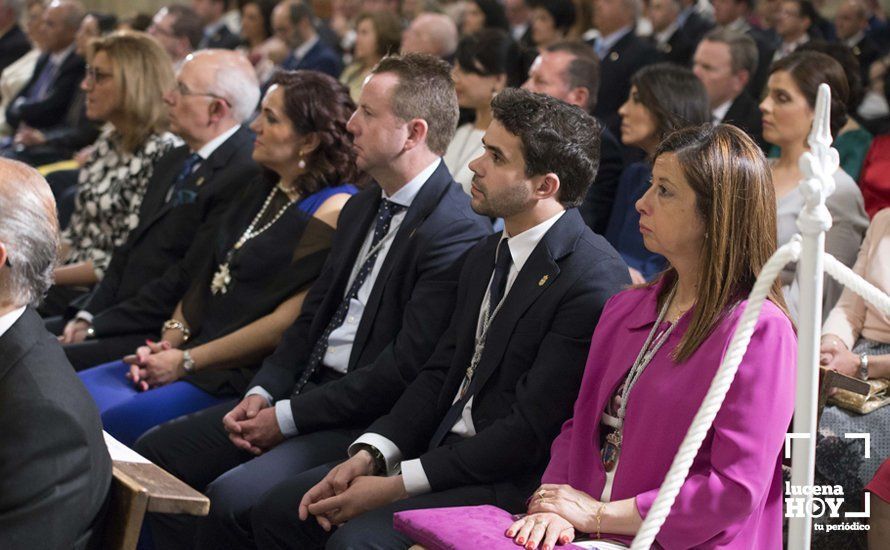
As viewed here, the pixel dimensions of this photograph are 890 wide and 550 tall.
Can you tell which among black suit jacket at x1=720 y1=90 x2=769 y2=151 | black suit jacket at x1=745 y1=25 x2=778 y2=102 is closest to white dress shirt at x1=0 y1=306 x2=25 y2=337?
black suit jacket at x1=720 y1=90 x2=769 y2=151

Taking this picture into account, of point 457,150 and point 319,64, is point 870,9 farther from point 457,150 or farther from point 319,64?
point 457,150

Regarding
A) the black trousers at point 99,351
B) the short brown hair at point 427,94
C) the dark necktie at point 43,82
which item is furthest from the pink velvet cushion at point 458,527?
the dark necktie at point 43,82

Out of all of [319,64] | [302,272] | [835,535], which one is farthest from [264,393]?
[319,64]

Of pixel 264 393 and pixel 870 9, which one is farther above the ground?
pixel 870 9

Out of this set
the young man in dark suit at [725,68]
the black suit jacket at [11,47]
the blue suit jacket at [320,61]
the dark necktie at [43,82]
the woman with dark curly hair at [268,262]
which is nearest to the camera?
the woman with dark curly hair at [268,262]

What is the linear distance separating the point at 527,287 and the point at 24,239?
116 cm

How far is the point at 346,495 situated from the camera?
8.57 feet

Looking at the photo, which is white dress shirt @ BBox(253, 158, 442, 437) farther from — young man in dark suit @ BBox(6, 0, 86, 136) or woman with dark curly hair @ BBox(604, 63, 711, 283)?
young man in dark suit @ BBox(6, 0, 86, 136)

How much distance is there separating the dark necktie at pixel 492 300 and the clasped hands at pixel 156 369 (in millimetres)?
1116

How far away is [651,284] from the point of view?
240cm

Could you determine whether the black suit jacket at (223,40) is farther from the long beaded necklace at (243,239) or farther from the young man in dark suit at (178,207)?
the long beaded necklace at (243,239)

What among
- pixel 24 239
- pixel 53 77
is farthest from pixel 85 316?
pixel 53 77

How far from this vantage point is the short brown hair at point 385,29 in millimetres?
6477

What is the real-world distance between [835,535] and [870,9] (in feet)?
20.0
